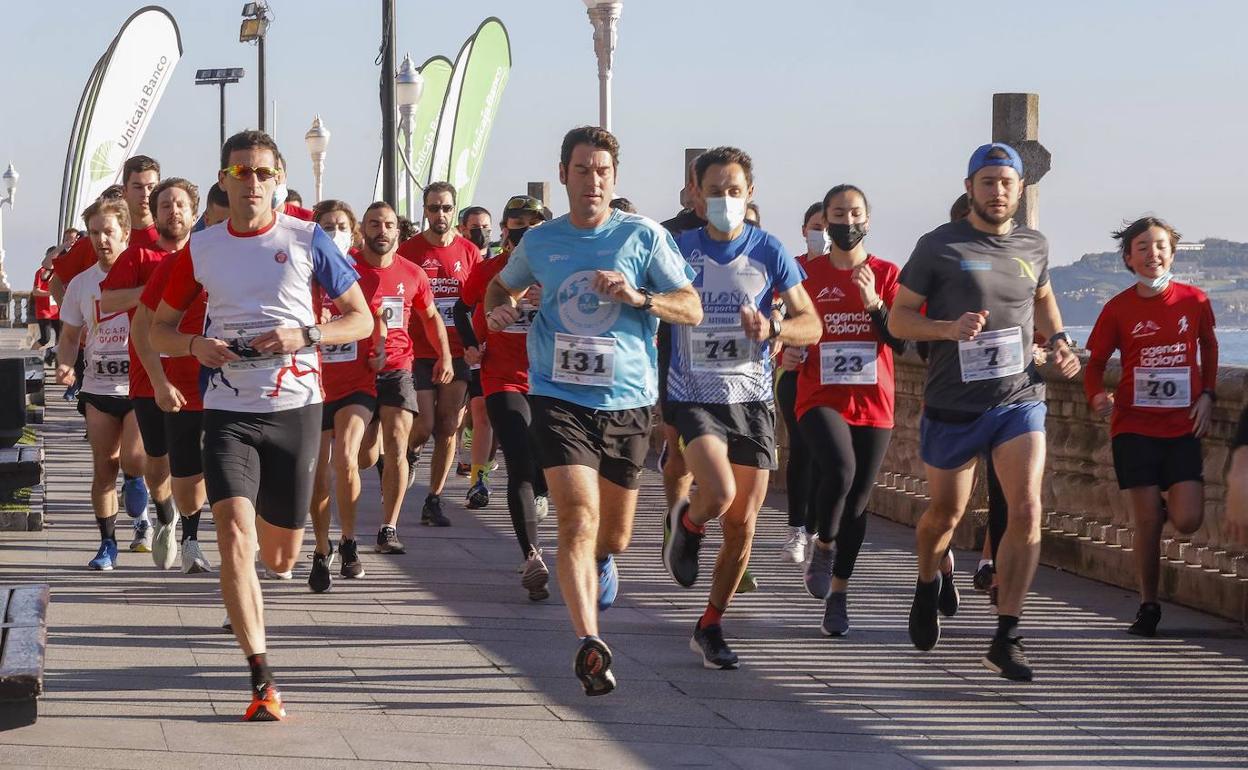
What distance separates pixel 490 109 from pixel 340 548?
20715mm

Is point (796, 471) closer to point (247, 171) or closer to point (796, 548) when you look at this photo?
point (796, 548)

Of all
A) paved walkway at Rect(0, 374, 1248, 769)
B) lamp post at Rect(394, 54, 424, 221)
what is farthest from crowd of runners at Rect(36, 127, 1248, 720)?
lamp post at Rect(394, 54, 424, 221)

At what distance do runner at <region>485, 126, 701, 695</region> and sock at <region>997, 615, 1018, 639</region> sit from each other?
1.53m

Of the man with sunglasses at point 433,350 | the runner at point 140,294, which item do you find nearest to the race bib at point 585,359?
the runner at point 140,294

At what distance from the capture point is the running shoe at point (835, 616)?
27.3ft

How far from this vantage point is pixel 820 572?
9.05 metres

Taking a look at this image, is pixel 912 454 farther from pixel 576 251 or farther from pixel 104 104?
pixel 104 104

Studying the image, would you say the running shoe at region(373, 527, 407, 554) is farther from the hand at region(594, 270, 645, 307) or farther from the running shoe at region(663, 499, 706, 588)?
the hand at region(594, 270, 645, 307)

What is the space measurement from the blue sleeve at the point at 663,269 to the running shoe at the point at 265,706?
1.95 metres

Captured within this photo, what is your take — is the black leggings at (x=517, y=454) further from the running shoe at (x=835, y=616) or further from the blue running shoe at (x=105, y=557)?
the blue running shoe at (x=105, y=557)

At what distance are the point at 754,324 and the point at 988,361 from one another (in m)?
0.94

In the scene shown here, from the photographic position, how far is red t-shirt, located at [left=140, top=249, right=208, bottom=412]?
302 inches

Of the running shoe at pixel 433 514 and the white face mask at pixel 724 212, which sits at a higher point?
the white face mask at pixel 724 212

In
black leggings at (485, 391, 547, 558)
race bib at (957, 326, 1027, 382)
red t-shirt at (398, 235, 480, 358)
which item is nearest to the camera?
race bib at (957, 326, 1027, 382)
